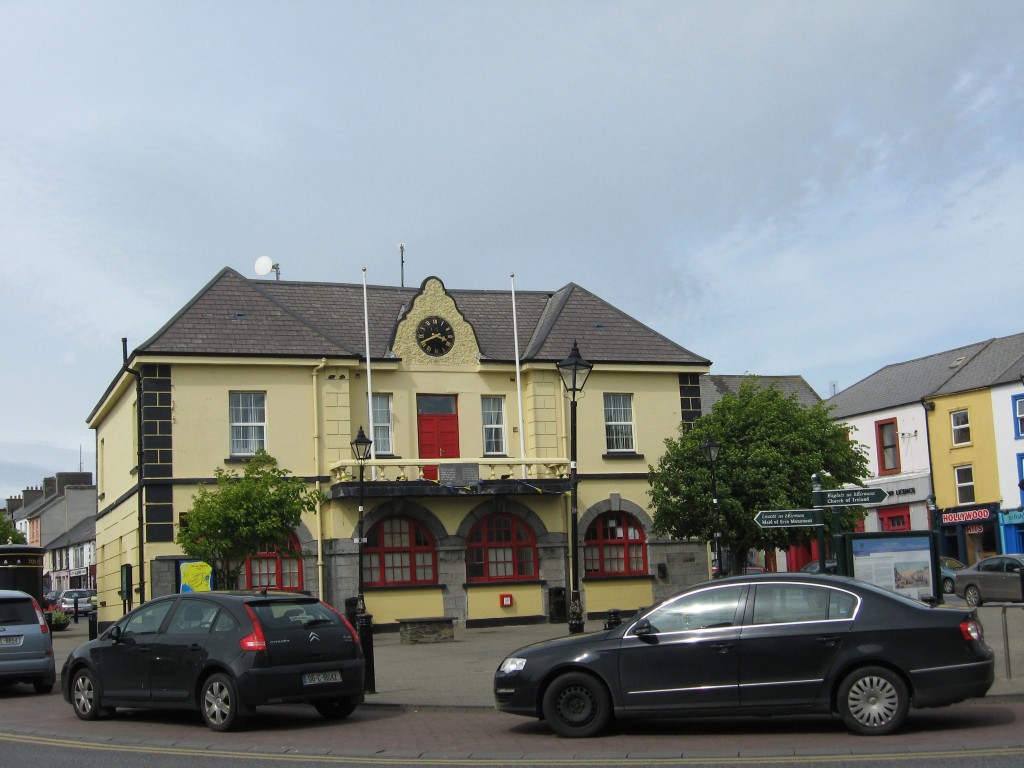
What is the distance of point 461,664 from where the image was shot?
68.0 feet

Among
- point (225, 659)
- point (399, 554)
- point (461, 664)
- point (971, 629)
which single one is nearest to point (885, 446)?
point (399, 554)

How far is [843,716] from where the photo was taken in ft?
38.4

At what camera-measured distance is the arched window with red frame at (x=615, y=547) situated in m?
35.1

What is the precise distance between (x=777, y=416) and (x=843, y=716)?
23.4 meters

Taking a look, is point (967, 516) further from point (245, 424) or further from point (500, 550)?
point (245, 424)

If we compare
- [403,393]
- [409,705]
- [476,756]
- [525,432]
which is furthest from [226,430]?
[476,756]

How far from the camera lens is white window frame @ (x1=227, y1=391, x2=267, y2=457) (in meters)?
32.9

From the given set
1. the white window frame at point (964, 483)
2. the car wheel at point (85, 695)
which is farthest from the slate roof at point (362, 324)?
the car wheel at point (85, 695)

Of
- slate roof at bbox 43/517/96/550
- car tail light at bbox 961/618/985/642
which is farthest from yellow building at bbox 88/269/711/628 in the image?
slate roof at bbox 43/517/96/550

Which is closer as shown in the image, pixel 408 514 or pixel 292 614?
pixel 292 614

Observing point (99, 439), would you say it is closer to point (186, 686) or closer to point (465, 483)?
point (465, 483)

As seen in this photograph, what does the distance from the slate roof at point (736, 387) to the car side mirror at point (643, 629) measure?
148ft

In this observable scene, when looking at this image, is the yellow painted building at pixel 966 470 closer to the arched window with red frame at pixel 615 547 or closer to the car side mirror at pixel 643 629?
the arched window with red frame at pixel 615 547

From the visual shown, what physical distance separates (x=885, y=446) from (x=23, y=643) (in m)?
40.0
